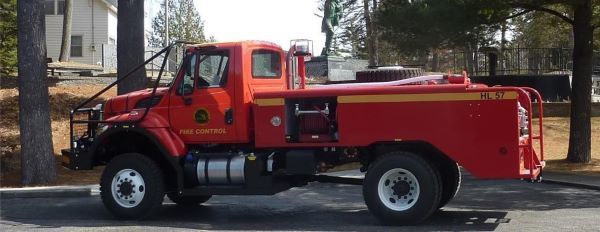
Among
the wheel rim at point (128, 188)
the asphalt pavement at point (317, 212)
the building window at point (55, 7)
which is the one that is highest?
the building window at point (55, 7)

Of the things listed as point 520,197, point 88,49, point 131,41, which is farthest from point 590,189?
point 88,49

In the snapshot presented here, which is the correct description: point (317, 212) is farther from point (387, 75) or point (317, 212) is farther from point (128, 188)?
point (387, 75)

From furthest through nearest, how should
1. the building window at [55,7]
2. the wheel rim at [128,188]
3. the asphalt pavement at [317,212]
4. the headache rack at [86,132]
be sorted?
the building window at [55,7]
the headache rack at [86,132]
the wheel rim at [128,188]
the asphalt pavement at [317,212]

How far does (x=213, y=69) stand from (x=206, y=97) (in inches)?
15.5

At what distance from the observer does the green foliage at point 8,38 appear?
28.2 m

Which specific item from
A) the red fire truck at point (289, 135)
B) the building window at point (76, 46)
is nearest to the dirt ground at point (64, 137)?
the red fire truck at point (289, 135)

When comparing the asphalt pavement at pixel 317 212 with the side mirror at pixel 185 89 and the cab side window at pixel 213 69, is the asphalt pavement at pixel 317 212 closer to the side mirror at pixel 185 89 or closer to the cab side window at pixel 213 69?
the side mirror at pixel 185 89

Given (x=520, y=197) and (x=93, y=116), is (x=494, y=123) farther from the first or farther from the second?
(x=93, y=116)

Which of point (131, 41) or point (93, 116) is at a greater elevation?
point (131, 41)

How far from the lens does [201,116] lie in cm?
987

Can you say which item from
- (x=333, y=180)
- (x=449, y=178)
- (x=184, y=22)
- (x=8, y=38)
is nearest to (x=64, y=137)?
(x=333, y=180)

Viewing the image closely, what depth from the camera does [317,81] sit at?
22.8 meters

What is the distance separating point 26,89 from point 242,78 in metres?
6.43

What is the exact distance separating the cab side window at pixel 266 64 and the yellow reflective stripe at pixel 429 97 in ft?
4.80
